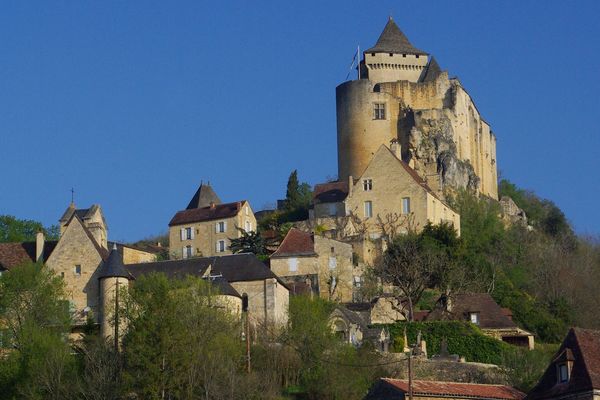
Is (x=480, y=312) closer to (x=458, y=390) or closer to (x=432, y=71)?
(x=458, y=390)

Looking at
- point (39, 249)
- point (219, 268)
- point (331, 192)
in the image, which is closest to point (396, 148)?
point (331, 192)

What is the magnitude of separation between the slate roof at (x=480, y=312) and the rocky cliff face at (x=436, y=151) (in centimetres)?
1827

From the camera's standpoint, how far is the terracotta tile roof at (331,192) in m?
77.6

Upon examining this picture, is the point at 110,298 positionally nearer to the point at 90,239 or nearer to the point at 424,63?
the point at 90,239

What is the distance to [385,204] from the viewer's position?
75125 millimetres

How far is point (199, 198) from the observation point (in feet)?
271

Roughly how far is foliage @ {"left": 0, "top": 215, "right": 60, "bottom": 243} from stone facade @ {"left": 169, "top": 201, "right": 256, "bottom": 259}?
6.88 meters

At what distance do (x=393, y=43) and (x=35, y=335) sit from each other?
43822 mm

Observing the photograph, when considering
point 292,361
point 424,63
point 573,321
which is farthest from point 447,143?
point 292,361

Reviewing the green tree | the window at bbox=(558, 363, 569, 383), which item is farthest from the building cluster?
the green tree

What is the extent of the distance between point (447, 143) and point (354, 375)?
3445cm

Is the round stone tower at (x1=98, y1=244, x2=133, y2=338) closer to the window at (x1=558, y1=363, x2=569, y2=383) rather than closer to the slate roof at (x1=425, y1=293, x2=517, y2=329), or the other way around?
the slate roof at (x1=425, y1=293, x2=517, y2=329)

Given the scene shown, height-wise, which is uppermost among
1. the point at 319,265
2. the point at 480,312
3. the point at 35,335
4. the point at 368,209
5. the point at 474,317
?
the point at 368,209

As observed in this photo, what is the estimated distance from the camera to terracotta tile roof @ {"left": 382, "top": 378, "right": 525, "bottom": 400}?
45.2 m
